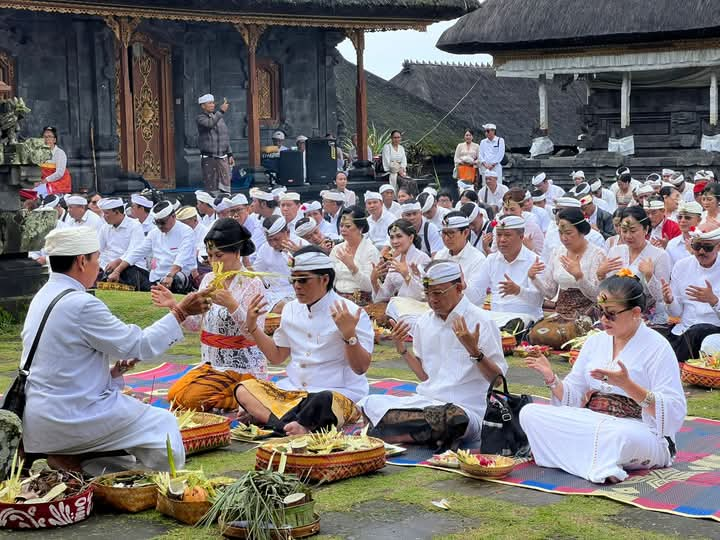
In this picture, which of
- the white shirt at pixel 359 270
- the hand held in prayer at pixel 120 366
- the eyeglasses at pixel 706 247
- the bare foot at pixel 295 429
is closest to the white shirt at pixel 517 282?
the white shirt at pixel 359 270

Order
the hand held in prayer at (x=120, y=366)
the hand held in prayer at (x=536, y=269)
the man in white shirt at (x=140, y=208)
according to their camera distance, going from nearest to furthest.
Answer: the hand held in prayer at (x=120, y=366) → the hand held in prayer at (x=536, y=269) → the man in white shirt at (x=140, y=208)

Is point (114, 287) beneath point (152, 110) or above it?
beneath

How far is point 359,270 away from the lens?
38.5ft

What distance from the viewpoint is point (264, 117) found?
2412 centimetres

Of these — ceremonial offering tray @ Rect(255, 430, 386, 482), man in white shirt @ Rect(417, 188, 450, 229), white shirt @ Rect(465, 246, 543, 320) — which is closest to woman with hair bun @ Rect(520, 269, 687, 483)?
ceremonial offering tray @ Rect(255, 430, 386, 482)

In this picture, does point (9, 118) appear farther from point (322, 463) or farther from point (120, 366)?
point (322, 463)

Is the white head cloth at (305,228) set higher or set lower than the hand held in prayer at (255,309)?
higher

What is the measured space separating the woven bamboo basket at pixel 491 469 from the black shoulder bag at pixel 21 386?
85.3 inches

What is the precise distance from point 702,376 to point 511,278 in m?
2.39

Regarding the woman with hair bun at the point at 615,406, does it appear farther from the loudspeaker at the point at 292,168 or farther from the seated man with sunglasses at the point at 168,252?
the loudspeaker at the point at 292,168

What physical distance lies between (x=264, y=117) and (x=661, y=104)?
8.84 metres

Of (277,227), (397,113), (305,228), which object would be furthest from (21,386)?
(397,113)

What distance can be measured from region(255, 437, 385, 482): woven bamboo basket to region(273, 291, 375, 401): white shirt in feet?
3.36

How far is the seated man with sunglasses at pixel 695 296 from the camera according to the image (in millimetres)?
9633
